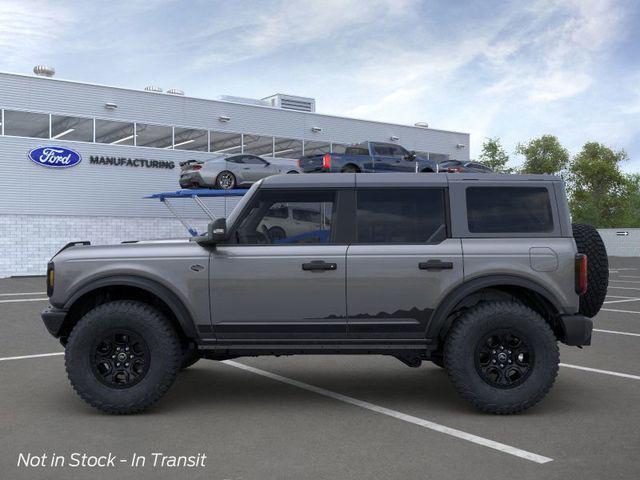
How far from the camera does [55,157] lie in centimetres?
2784

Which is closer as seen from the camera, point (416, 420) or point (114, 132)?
point (416, 420)

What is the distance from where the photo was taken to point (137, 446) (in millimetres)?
4754

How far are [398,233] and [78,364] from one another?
2892 millimetres

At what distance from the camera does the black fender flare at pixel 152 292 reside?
18.7 ft

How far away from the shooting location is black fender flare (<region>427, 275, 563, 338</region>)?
5641 mm

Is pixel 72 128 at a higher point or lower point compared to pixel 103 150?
higher

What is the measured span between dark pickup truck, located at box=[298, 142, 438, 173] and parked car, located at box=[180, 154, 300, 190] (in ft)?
7.79

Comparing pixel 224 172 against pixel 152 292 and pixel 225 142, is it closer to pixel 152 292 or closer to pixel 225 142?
pixel 225 142

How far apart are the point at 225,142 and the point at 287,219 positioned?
27.2m

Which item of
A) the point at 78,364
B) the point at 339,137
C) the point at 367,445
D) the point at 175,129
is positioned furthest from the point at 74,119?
the point at 367,445

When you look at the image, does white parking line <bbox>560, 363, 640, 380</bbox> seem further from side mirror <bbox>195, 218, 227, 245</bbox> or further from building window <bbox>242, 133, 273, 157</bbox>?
building window <bbox>242, 133, 273, 157</bbox>

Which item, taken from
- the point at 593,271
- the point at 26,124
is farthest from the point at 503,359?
the point at 26,124

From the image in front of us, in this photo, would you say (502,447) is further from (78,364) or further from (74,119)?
(74,119)

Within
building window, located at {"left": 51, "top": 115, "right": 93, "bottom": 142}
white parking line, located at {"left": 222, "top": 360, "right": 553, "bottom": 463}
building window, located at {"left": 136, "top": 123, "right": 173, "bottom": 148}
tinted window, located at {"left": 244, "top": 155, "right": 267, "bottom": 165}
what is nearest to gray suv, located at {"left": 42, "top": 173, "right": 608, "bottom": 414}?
white parking line, located at {"left": 222, "top": 360, "right": 553, "bottom": 463}
